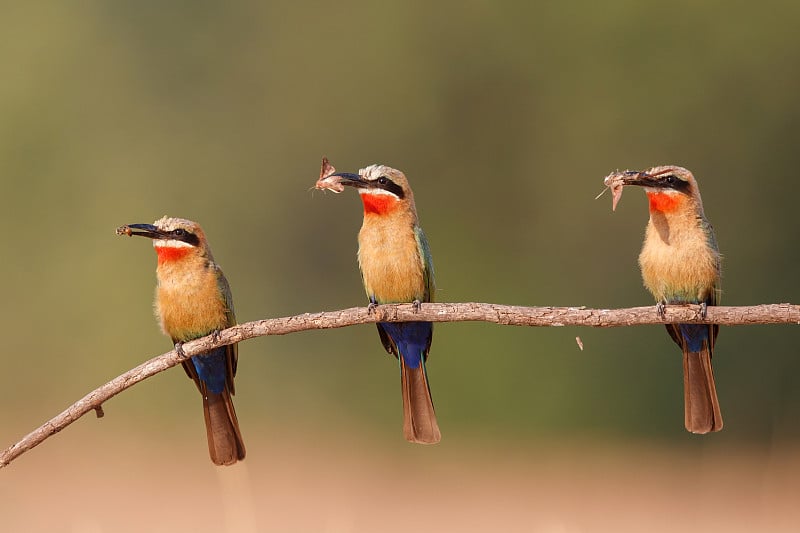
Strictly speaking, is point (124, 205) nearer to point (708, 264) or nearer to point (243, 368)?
point (243, 368)

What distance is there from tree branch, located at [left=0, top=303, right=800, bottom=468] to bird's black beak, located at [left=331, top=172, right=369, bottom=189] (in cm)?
46

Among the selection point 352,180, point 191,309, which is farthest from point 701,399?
point 191,309

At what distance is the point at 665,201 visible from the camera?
3930 mm

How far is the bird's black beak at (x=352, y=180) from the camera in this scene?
12.4ft

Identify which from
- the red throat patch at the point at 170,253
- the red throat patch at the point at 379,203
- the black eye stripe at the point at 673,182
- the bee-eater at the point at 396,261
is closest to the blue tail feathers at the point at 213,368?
the red throat patch at the point at 170,253

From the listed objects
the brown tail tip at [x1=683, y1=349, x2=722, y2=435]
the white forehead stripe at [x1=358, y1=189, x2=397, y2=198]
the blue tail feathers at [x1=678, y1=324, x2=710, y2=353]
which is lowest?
the brown tail tip at [x1=683, y1=349, x2=722, y2=435]

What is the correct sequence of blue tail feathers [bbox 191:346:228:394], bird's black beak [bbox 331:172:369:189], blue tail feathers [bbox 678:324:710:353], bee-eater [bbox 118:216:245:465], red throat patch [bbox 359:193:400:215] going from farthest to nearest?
bee-eater [bbox 118:216:245:465] < red throat patch [bbox 359:193:400:215] < blue tail feathers [bbox 191:346:228:394] < bird's black beak [bbox 331:172:369:189] < blue tail feathers [bbox 678:324:710:353]

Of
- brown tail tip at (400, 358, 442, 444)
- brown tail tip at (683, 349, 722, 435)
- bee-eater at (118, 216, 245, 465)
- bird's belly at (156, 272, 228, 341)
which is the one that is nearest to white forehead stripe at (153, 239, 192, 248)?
bee-eater at (118, 216, 245, 465)

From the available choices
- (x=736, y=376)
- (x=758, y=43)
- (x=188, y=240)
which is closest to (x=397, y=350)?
(x=188, y=240)

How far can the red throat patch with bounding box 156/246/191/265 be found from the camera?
453 cm

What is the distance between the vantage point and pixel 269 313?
1270 centimetres

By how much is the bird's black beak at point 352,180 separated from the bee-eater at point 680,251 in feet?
3.27

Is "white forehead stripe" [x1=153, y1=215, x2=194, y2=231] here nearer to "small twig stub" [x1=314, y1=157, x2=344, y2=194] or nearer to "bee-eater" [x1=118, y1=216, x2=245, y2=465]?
"bee-eater" [x1=118, y1=216, x2=245, y2=465]

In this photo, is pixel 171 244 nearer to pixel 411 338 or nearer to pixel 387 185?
pixel 387 185
